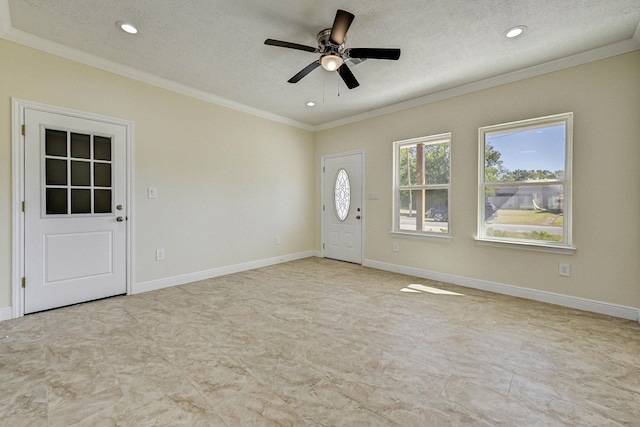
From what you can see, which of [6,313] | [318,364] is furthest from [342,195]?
[6,313]

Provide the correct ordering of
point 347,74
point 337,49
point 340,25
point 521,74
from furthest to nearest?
point 521,74 < point 347,74 < point 337,49 < point 340,25

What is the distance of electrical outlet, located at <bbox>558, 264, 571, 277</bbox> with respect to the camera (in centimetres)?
318

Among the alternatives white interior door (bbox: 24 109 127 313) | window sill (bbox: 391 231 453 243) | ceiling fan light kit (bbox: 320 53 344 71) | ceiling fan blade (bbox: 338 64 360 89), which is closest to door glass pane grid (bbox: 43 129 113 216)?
white interior door (bbox: 24 109 127 313)

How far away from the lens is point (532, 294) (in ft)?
11.2

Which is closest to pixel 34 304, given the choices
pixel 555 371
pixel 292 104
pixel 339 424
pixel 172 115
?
pixel 172 115

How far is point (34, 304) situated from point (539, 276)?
5567mm

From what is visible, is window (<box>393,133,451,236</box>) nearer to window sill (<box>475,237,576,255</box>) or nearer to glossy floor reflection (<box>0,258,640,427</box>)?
window sill (<box>475,237,576,255</box>)

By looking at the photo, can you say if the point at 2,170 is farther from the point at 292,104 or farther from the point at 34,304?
the point at 292,104

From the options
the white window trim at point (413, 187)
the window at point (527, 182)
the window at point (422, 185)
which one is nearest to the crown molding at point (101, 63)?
the white window trim at point (413, 187)

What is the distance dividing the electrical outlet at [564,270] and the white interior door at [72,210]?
203 inches

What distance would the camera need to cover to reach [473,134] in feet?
12.6

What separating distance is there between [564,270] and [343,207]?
3362 mm

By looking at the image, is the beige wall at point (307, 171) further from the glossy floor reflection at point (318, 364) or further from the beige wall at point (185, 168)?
the glossy floor reflection at point (318, 364)

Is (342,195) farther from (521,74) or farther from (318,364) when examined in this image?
(318,364)
